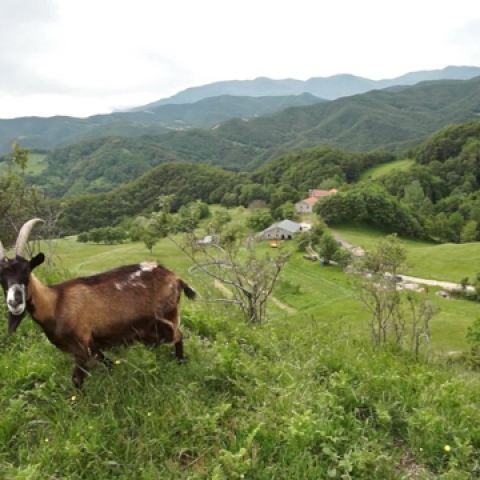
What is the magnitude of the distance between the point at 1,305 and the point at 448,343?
31.8m

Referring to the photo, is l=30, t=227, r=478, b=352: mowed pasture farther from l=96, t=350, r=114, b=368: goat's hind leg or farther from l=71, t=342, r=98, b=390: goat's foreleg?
l=71, t=342, r=98, b=390: goat's foreleg

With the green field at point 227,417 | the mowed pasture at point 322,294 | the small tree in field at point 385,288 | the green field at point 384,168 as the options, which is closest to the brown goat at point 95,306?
the green field at point 227,417

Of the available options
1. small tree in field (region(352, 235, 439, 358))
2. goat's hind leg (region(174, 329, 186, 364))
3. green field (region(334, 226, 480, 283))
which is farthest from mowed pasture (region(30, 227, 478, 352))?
goat's hind leg (region(174, 329, 186, 364))

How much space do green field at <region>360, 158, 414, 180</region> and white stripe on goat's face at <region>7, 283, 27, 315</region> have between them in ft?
413

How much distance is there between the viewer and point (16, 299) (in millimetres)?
3756

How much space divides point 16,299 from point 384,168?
134852 mm

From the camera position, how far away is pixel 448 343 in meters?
30.8

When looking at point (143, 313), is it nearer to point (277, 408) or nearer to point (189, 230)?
point (277, 408)

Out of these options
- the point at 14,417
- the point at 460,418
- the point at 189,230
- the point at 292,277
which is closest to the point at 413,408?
the point at 460,418

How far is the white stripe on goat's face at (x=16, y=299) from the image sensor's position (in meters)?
3.73

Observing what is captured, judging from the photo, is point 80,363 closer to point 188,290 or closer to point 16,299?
point 16,299

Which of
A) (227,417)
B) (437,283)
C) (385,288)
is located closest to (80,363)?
(227,417)

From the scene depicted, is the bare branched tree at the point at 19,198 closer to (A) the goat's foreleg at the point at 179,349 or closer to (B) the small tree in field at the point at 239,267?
(B) the small tree in field at the point at 239,267

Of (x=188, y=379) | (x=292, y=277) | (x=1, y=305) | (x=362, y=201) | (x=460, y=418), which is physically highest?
(x=1, y=305)
